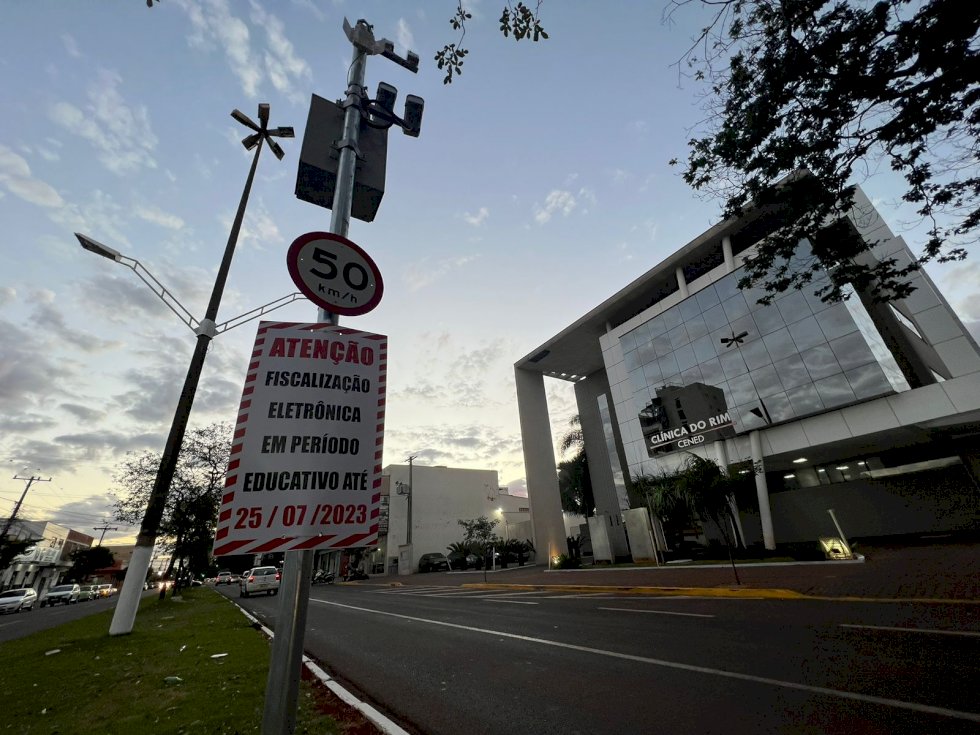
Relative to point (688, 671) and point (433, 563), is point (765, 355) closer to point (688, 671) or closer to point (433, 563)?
point (688, 671)

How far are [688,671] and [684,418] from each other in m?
22.7

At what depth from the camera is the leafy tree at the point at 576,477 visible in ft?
132

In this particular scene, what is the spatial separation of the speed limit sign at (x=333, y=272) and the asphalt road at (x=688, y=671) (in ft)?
13.8

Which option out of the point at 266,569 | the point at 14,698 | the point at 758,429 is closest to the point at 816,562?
the point at 758,429

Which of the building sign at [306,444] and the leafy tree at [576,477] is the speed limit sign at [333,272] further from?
the leafy tree at [576,477]

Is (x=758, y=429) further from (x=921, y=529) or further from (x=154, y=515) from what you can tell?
(x=154, y=515)

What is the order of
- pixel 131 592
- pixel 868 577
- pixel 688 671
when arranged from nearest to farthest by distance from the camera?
1. pixel 688 671
2. pixel 131 592
3. pixel 868 577

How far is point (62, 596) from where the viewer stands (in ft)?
109

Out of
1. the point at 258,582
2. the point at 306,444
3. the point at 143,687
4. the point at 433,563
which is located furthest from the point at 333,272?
the point at 433,563

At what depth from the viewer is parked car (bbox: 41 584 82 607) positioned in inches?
1285

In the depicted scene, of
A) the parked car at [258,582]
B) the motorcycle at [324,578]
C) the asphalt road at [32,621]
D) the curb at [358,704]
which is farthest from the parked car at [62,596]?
the curb at [358,704]

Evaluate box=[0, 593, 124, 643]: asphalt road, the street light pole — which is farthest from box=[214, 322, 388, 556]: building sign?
box=[0, 593, 124, 643]: asphalt road

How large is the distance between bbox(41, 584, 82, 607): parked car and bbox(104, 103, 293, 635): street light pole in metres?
35.4

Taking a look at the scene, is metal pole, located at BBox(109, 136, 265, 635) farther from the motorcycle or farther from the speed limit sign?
the motorcycle
